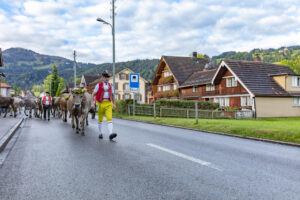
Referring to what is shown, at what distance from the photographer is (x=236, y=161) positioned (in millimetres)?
6016

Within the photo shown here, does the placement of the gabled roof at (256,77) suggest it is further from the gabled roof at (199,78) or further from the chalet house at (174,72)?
the chalet house at (174,72)

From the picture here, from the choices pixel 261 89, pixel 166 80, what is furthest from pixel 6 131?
pixel 166 80

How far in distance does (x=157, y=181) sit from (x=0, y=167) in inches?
130

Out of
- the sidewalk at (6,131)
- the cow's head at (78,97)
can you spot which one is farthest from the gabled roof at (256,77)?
the sidewalk at (6,131)

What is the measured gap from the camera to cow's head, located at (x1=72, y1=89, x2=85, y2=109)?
1031 cm

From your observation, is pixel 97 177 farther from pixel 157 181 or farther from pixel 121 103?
pixel 121 103

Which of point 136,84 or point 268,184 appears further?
point 136,84

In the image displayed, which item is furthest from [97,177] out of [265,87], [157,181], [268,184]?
[265,87]

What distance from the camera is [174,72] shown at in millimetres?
50375

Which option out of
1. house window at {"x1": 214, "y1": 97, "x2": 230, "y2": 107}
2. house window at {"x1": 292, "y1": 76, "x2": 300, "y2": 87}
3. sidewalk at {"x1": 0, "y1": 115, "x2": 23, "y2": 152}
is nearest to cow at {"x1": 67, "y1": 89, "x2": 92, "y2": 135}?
sidewalk at {"x1": 0, "y1": 115, "x2": 23, "y2": 152}

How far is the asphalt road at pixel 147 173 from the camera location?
388 centimetres

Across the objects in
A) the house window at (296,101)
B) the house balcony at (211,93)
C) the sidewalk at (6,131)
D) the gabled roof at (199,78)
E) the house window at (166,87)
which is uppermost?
the gabled roof at (199,78)

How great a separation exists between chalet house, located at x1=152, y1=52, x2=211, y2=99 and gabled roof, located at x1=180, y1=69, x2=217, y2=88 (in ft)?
4.70

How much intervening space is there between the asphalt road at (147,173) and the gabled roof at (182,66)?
142 feet
